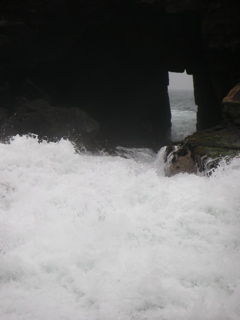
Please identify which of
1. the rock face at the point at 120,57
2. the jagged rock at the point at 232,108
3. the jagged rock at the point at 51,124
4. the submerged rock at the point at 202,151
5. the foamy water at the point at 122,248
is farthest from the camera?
the jagged rock at the point at 51,124

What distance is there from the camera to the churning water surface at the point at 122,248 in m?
2.77

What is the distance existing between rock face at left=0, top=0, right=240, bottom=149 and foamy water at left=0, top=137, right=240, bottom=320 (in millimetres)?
5247

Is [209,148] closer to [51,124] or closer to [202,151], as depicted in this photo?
[202,151]

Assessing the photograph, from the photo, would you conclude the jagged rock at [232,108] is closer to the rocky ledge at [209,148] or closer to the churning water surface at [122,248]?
the rocky ledge at [209,148]

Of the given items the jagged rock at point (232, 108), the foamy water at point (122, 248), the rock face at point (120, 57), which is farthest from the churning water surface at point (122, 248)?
the rock face at point (120, 57)

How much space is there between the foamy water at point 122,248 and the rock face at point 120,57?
207 inches

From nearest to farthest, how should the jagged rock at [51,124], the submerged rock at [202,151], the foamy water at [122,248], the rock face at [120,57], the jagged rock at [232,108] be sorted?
1. the foamy water at [122,248]
2. the submerged rock at [202,151]
3. the jagged rock at [232,108]
4. the rock face at [120,57]
5. the jagged rock at [51,124]

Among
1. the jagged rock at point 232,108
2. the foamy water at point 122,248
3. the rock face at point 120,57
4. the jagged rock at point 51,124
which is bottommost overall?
the foamy water at point 122,248

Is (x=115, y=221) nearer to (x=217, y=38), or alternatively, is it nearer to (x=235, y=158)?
(x=235, y=158)

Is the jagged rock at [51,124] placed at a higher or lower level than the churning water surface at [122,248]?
higher

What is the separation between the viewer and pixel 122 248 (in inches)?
139

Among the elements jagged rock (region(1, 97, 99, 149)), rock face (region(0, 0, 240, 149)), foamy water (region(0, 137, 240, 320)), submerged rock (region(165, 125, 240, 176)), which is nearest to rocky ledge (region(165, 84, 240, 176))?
submerged rock (region(165, 125, 240, 176))

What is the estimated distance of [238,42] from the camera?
844 cm

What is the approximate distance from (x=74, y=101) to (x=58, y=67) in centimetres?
134
